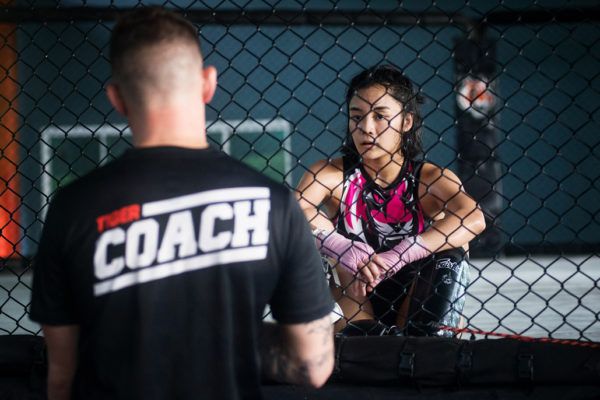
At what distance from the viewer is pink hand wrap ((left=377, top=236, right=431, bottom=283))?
2.19 metres

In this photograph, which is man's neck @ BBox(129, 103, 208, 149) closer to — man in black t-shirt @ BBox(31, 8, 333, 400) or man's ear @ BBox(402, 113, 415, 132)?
man in black t-shirt @ BBox(31, 8, 333, 400)

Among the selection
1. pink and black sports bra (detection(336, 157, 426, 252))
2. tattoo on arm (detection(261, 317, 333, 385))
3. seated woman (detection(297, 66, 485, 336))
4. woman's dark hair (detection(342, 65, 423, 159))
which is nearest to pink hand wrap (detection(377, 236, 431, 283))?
seated woman (detection(297, 66, 485, 336))

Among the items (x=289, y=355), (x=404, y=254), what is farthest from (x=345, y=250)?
(x=289, y=355)

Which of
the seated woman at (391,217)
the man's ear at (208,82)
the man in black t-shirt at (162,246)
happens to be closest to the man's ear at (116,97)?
the man in black t-shirt at (162,246)

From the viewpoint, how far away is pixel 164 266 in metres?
0.96

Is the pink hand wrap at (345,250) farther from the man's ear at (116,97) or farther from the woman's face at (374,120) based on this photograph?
the man's ear at (116,97)

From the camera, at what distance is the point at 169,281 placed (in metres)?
0.97

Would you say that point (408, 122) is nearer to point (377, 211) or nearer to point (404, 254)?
point (377, 211)

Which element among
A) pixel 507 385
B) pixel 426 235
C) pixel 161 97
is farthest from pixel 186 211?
pixel 426 235

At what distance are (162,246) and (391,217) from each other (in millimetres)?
1555

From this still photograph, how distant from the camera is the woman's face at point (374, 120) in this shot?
2.23 meters

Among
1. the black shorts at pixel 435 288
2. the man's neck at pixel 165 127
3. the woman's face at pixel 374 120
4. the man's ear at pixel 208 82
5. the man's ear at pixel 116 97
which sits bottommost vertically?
the black shorts at pixel 435 288

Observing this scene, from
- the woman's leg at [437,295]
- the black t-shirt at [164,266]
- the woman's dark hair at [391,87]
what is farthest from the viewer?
the woman's dark hair at [391,87]

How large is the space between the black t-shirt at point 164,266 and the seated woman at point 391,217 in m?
1.10
